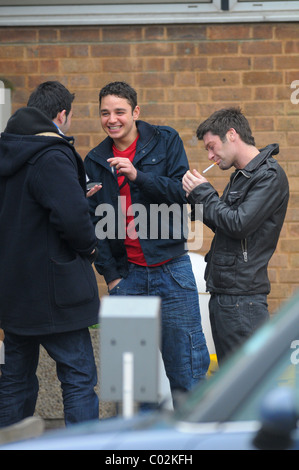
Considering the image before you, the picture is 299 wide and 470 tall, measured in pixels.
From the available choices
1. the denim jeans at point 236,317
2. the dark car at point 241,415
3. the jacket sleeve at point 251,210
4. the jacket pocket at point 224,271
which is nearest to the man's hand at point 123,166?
the jacket sleeve at point 251,210

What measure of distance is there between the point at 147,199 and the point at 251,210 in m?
0.77

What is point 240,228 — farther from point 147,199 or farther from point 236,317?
point 147,199

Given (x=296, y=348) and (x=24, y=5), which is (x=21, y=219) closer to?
(x=296, y=348)

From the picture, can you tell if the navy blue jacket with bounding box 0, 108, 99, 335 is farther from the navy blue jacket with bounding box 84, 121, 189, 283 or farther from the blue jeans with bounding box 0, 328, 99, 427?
the navy blue jacket with bounding box 84, 121, 189, 283

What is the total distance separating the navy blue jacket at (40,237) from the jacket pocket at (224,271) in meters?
0.63

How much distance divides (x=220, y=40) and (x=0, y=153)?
2679 mm

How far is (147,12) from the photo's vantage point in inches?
232

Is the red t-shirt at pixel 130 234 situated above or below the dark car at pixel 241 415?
above

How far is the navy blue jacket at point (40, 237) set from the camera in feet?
11.8

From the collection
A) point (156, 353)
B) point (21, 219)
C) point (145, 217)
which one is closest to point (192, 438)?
point (156, 353)

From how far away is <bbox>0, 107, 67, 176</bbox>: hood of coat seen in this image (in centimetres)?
362

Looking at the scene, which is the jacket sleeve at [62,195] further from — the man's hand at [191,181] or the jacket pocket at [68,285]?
the man's hand at [191,181]

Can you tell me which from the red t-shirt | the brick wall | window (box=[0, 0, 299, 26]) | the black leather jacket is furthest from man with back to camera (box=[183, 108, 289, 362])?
window (box=[0, 0, 299, 26])

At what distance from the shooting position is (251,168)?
3873mm
